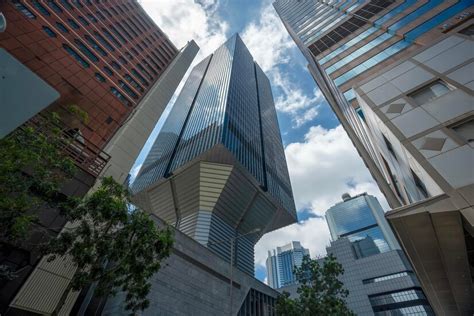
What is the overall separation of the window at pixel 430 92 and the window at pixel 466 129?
1.72 m

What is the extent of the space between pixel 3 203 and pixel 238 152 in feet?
127

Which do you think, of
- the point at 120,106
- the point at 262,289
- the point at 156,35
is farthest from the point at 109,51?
the point at 262,289

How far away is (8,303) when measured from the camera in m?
10.6

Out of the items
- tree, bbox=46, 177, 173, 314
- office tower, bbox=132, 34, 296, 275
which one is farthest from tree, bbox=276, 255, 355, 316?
tree, bbox=46, 177, 173, 314

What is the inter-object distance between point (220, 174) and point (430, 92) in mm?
35881

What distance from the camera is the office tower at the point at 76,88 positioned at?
2637 mm

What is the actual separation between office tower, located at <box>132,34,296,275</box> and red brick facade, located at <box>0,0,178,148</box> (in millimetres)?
15398

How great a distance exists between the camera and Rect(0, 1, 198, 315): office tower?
264 cm

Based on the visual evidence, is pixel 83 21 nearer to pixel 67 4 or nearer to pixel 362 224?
pixel 67 4

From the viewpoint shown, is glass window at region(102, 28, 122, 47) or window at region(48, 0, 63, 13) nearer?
window at region(48, 0, 63, 13)

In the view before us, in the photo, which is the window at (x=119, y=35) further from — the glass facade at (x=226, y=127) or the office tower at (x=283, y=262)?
the office tower at (x=283, y=262)

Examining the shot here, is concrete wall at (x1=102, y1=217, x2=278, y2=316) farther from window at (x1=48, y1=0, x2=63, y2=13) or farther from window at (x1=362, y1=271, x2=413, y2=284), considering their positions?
window at (x1=362, y1=271, x2=413, y2=284)

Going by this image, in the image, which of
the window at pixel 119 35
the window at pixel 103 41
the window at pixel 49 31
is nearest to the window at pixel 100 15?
the window at pixel 119 35

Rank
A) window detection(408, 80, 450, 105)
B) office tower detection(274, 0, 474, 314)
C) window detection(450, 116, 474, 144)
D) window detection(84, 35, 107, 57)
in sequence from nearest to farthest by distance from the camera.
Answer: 1. office tower detection(274, 0, 474, 314)
2. window detection(450, 116, 474, 144)
3. window detection(408, 80, 450, 105)
4. window detection(84, 35, 107, 57)
